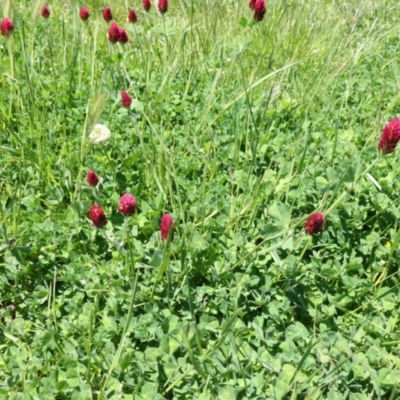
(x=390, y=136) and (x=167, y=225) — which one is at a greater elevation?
→ (x=390, y=136)

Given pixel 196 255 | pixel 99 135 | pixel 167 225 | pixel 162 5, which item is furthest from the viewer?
pixel 162 5

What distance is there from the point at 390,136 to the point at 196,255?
0.59 m

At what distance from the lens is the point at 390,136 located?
1.19m

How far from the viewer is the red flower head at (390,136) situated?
1183 millimetres

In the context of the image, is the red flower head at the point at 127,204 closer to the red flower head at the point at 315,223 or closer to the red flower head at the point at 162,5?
the red flower head at the point at 315,223

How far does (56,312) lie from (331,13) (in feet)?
8.96

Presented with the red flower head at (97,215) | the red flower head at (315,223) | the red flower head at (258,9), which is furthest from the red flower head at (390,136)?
the red flower head at (258,9)

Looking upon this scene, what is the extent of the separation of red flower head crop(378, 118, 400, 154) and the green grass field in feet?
0.32

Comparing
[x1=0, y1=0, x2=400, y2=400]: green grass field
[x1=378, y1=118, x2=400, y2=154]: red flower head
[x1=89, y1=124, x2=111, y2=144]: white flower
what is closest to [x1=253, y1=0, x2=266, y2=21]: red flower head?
[x1=0, y1=0, x2=400, y2=400]: green grass field

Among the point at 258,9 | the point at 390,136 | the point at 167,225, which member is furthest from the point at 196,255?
the point at 258,9

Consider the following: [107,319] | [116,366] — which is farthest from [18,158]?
[116,366]

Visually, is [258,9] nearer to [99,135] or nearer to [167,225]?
[99,135]

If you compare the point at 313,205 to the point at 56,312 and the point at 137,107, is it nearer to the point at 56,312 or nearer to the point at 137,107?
the point at 137,107

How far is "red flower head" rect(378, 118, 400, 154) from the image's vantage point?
1.18 metres
